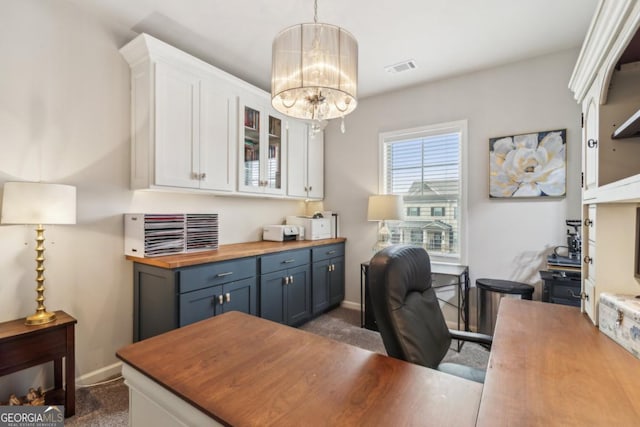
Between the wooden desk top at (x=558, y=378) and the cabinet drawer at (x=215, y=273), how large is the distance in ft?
6.21

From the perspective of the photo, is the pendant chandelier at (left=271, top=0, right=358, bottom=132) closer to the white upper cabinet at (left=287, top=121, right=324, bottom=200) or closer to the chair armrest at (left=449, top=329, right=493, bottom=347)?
the chair armrest at (left=449, top=329, right=493, bottom=347)

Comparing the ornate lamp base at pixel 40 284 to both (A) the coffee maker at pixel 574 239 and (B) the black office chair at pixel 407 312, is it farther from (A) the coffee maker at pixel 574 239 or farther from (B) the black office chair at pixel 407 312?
(A) the coffee maker at pixel 574 239

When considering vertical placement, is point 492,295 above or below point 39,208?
below

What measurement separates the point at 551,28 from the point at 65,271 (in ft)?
13.4

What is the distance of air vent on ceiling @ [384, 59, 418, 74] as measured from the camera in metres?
2.86

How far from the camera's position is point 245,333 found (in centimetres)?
116

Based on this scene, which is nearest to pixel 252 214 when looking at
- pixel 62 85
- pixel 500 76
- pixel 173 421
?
pixel 62 85

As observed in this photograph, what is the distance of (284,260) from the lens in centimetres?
295

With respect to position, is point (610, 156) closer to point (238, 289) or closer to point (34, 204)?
point (238, 289)

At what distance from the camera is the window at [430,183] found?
3.18m

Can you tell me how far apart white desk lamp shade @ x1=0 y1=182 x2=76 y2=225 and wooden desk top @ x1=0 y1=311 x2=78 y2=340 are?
613mm

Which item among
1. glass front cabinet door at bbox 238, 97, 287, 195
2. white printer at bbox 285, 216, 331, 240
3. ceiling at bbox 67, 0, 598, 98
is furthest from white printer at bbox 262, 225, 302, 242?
ceiling at bbox 67, 0, 598, 98

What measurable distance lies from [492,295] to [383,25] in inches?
96.1

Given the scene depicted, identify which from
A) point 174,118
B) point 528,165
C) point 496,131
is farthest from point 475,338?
point 174,118
